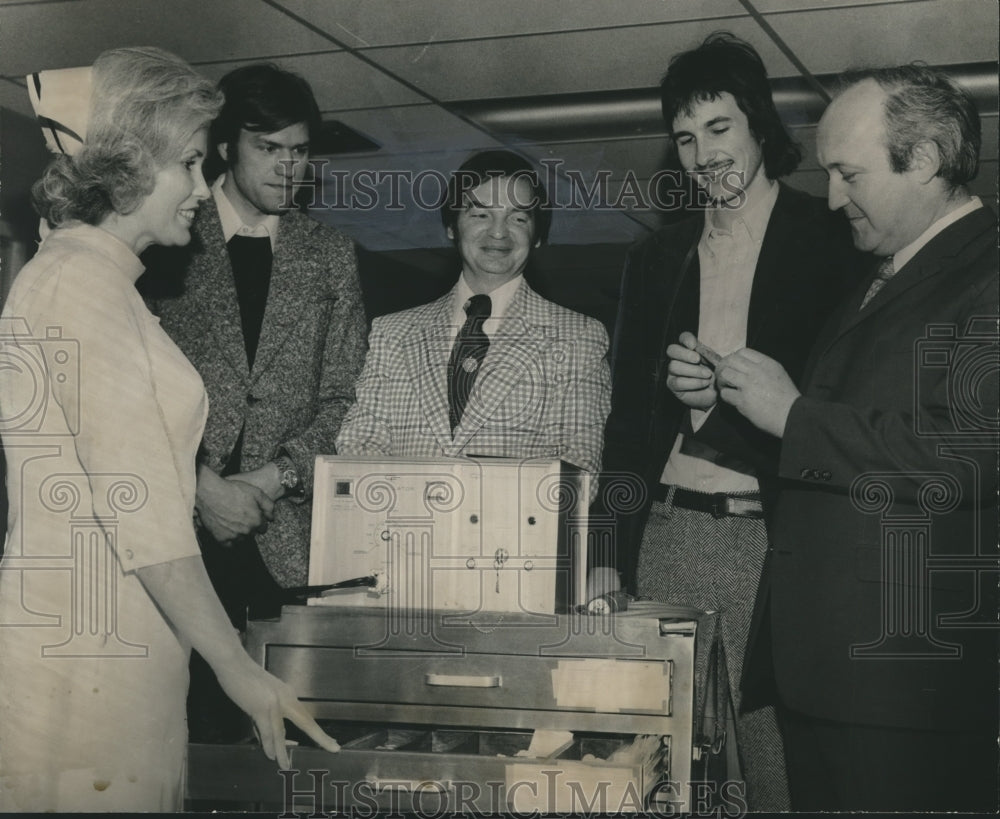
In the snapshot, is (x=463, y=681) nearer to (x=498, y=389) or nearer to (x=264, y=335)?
(x=498, y=389)

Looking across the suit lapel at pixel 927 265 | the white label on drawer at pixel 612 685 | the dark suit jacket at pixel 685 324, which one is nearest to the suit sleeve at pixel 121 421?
the white label on drawer at pixel 612 685

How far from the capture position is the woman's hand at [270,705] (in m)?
2.58

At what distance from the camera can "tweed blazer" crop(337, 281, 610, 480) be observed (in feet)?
9.13

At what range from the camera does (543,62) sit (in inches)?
115

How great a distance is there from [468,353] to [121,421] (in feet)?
2.59

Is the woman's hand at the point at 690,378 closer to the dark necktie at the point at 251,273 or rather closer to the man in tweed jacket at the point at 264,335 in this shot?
the man in tweed jacket at the point at 264,335

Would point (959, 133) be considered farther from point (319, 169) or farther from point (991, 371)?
point (319, 169)

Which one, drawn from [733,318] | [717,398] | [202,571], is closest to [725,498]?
[717,398]

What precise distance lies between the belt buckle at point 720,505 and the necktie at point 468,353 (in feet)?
1.99

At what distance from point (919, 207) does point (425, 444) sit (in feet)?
3.99

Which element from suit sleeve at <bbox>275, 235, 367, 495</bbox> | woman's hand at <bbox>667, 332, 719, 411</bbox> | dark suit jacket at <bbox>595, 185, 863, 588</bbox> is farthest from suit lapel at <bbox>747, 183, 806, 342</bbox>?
suit sleeve at <bbox>275, 235, 367, 495</bbox>

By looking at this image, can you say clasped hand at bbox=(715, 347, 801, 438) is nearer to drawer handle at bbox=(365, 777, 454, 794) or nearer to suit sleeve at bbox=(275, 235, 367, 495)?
suit sleeve at bbox=(275, 235, 367, 495)

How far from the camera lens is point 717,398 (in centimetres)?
278

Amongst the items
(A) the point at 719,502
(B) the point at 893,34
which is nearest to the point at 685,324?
(A) the point at 719,502
